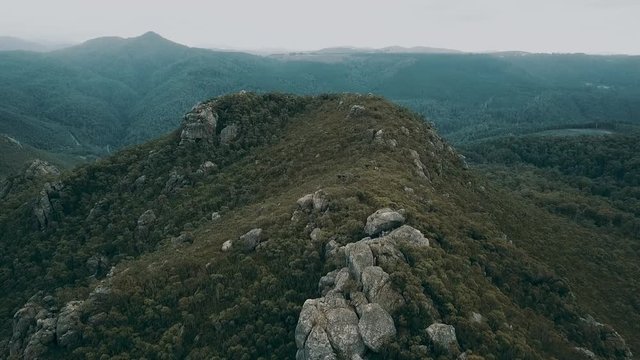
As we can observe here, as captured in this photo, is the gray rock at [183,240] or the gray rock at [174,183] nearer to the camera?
the gray rock at [183,240]

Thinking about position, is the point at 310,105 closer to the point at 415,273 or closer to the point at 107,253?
the point at 107,253

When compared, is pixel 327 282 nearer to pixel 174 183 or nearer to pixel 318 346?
pixel 318 346

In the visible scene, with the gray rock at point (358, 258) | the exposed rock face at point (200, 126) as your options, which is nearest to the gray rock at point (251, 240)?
the gray rock at point (358, 258)

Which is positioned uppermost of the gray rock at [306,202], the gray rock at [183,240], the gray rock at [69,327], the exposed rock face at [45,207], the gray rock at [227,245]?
the gray rock at [306,202]

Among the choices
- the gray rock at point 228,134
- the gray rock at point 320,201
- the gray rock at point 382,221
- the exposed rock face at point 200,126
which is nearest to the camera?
the gray rock at point 382,221

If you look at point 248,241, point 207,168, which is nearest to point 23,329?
point 248,241

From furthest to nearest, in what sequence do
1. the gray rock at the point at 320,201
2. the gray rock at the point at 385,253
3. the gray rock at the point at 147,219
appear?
the gray rock at the point at 147,219 < the gray rock at the point at 320,201 < the gray rock at the point at 385,253

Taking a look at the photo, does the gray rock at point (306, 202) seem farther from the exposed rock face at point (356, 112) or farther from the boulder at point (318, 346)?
the exposed rock face at point (356, 112)
